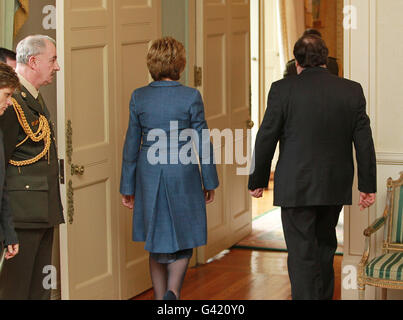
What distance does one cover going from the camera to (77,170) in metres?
4.27

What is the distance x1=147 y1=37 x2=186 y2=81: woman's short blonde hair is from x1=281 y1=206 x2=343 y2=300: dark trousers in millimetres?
952

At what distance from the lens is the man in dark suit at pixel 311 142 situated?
398cm

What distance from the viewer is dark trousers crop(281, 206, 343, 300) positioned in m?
4.11

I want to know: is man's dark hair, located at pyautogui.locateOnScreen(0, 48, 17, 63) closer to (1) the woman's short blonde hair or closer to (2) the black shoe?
(1) the woman's short blonde hair

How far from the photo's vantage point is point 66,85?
416 centimetres

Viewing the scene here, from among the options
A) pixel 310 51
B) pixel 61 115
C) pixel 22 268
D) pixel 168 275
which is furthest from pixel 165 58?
pixel 22 268

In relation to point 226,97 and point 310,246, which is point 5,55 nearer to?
point 310,246

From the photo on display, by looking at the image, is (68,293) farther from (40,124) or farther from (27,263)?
(40,124)

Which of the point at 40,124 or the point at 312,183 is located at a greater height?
the point at 40,124

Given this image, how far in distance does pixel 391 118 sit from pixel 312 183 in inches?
35.7

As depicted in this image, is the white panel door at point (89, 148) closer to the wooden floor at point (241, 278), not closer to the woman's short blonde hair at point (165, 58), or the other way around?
the woman's short blonde hair at point (165, 58)

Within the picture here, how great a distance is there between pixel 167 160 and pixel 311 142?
752 mm

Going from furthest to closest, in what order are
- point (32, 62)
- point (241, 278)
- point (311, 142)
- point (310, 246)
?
point (241, 278)
point (310, 246)
point (311, 142)
point (32, 62)

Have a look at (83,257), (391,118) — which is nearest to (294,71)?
Result: (391,118)
